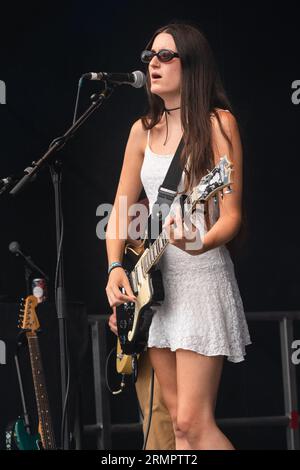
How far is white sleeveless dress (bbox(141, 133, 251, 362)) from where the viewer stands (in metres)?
2.66

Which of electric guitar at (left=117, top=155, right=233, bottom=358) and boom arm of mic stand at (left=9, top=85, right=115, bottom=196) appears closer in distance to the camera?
electric guitar at (left=117, top=155, right=233, bottom=358)

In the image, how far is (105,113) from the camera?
4754 millimetres

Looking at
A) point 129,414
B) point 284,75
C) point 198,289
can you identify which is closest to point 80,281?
point 129,414

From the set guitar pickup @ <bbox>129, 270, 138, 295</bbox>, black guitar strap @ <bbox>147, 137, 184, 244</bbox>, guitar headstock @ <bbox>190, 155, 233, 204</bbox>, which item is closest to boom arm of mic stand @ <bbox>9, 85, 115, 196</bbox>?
black guitar strap @ <bbox>147, 137, 184, 244</bbox>

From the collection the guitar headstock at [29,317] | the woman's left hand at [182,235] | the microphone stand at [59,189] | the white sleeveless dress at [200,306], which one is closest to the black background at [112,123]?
the guitar headstock at [29,317]

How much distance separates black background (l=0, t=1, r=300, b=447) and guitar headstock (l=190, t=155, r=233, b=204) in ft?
6.70

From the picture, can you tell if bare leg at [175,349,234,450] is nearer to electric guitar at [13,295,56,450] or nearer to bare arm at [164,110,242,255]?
bare arm at [164,110,242,255]

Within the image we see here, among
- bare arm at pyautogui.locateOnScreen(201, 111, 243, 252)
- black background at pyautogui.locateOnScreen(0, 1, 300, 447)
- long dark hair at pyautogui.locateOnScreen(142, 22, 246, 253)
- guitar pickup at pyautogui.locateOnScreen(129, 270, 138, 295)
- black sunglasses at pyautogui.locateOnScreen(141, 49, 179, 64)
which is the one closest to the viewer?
bare arm at pyautogui.locateOnScreen(201, 111, 243, 252)

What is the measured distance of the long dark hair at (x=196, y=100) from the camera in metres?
2.74

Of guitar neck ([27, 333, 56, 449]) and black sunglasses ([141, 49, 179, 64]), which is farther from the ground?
black sunglasses ([141, 49, 179, 64])

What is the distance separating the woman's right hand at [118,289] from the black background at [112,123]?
1.57 m

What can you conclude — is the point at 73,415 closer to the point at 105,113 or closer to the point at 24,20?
the point at 105,113

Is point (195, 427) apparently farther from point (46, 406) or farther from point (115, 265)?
point (46, 406)
